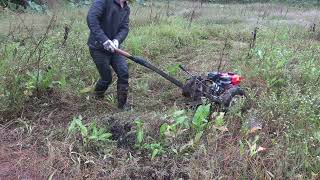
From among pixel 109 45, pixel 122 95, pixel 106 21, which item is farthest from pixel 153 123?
pixel 106 21

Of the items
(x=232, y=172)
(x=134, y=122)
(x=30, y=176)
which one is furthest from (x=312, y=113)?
(x=30, y=176)

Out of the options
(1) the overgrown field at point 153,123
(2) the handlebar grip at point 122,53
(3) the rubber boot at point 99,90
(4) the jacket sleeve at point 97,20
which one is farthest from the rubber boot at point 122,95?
(4) the jacket sleeve at point 97,20

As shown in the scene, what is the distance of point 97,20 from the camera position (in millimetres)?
5102

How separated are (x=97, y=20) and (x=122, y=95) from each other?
3.14ft

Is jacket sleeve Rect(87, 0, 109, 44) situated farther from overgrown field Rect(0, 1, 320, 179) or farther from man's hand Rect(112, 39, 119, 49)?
overgrown field Rect(0, 1, 320, 179)

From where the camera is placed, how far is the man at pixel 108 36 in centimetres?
507

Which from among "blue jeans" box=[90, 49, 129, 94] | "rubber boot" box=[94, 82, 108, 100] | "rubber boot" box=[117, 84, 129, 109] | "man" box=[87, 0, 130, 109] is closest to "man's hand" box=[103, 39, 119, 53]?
"man" box=[87, 0, 130, 109]

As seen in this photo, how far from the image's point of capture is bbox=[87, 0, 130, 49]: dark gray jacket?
16.6ft

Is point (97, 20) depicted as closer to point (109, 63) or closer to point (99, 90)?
point (109, 63)

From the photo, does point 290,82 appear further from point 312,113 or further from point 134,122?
point 134,122

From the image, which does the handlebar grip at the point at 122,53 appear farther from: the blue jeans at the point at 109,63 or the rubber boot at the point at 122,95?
the rubber boot at the point at 122,95

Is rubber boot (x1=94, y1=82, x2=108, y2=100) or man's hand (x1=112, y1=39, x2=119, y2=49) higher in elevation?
man's hand (x1=112, y1=39, x2=119, y2=49)

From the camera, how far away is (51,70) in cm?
579

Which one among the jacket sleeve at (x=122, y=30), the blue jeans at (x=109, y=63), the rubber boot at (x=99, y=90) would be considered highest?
the jacket sleeve at (x=122, y=30)
